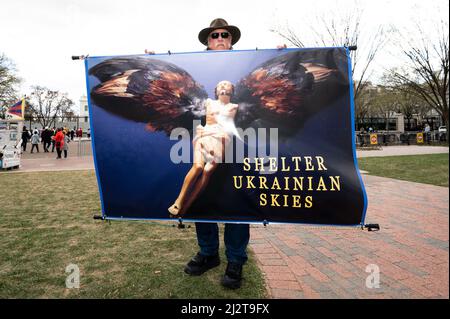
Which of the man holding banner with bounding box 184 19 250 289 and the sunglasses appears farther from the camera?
the sunglasses

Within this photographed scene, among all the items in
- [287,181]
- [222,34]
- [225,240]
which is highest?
[222,34]

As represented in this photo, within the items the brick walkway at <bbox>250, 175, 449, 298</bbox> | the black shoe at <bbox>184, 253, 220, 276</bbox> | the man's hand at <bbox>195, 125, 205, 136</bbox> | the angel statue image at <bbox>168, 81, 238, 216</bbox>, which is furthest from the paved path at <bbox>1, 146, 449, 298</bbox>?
the man's hand at <bbox>195, 125, 205, 136</bbox>

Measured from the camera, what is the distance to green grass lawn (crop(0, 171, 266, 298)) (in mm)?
2590

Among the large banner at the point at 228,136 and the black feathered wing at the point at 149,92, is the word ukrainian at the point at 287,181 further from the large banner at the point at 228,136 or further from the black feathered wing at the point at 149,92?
the black feathered wing at the point at 149,92

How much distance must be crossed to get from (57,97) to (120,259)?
2829 inches

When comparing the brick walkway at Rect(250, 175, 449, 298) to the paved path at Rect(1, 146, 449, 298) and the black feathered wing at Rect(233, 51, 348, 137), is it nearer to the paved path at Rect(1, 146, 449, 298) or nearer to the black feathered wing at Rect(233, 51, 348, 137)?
the paved path at Rect(1, 146, 449, 298)

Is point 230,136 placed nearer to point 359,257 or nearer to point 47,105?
point 359,257

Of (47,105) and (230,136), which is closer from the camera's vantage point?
(230,136)

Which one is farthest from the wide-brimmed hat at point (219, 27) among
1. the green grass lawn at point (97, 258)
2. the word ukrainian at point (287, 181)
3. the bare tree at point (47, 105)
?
the bare tree at point (47, 105)

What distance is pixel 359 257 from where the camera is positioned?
3.23 m

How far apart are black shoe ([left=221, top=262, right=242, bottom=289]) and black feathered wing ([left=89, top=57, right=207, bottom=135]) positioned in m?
1.36

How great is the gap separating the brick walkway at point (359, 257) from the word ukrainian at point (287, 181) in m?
0.79

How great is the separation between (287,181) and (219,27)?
1650 mm

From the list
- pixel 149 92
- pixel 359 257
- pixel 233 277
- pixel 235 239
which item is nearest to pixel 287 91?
pixel 149 92
